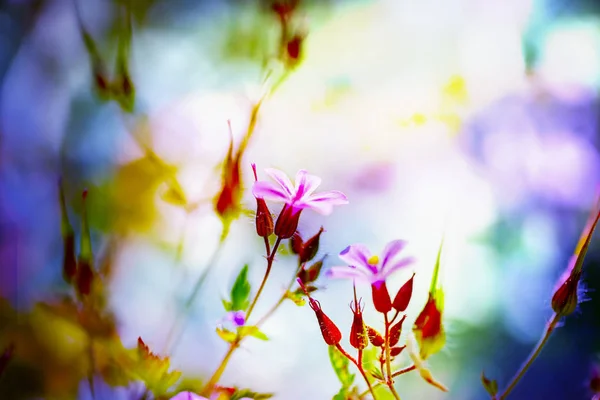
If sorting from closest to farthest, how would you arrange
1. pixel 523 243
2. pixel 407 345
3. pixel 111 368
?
pixel 407 345
pixel 111 368
pixel 523 243

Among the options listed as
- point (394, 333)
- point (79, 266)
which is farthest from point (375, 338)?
point (79, 266)

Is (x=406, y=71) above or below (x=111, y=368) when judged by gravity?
above

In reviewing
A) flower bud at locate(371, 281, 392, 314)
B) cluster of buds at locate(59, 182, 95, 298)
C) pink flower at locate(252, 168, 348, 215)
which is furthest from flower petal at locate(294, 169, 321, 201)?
cluster of buds at locate(59, 182, 95, 298)

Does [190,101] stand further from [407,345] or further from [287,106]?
[407,345]

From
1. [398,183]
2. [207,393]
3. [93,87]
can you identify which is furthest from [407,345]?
[93,87]

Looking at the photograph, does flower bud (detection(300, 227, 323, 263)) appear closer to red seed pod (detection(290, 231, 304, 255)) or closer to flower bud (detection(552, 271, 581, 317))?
red seed pod (detection(290, 231, 304, 255))

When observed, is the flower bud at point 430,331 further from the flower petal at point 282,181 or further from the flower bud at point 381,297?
the flower petal at point 282,181

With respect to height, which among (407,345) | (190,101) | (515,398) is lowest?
(515,398)
